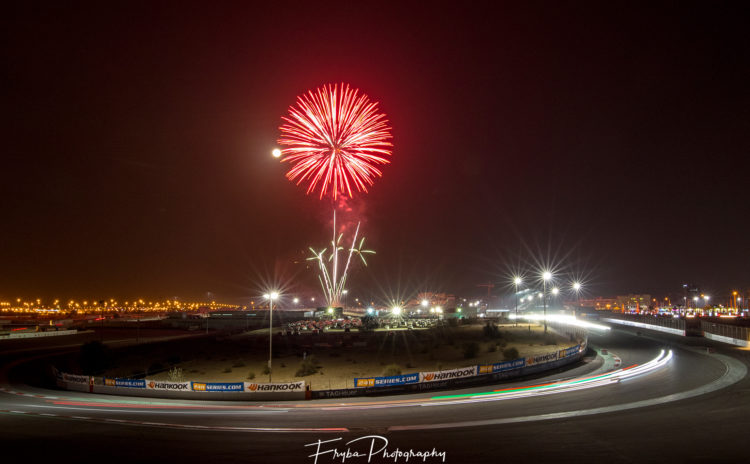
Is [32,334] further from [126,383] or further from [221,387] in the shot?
[221,387]

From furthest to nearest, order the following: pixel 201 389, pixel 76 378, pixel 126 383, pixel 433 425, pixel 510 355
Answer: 1. pixel 510 355
2. pixel 76 378
3. pixel 126 383
4. pixel 201 389
5. pixel 433 425

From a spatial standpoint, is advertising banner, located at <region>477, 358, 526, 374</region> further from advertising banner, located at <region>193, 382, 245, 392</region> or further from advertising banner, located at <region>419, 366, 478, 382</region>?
advertising banner, located at <region>193, 382, 245, 392</region>

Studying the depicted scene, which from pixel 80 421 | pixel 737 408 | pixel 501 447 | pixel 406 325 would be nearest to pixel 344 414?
pixel 501 447

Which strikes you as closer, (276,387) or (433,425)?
(433,425)

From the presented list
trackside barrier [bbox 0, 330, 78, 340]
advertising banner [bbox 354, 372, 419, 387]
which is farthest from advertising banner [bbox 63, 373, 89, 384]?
trackside barrier [bbox 0, 330, 78, 340]

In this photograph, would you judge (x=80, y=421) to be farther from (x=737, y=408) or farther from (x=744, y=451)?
(x=737, y=408)

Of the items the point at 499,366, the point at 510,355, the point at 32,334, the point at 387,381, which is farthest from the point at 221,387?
the point at 32,334
